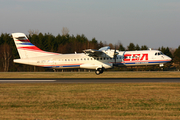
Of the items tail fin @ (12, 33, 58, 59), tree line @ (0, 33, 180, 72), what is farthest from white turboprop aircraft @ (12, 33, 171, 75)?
tree line @ (0, 33, 180, 72)

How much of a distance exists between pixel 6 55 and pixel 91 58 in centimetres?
4047

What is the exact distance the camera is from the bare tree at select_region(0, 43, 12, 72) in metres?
60.3

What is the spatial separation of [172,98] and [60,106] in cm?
715

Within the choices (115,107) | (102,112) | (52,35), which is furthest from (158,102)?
(52,35)

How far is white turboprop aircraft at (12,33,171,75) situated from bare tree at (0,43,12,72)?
1174 inches

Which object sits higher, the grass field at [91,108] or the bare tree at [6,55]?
the bare tree at [6,55]

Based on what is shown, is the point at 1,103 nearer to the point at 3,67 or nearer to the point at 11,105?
the point at 11,105

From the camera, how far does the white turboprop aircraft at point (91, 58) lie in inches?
1199

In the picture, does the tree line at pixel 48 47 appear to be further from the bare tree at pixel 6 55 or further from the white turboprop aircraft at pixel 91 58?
the white turboprop aircraft at pixel 91 58

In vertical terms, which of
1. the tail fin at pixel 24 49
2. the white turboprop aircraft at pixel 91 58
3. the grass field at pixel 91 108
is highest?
the tail fin at pixel 24 49

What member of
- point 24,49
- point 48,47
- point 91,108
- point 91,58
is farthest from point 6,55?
point 91,108

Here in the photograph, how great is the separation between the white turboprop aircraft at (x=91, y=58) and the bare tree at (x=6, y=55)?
2983 cm

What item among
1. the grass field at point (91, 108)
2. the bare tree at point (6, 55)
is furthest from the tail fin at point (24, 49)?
the bare tree at point (6, 55)

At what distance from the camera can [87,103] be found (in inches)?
471
